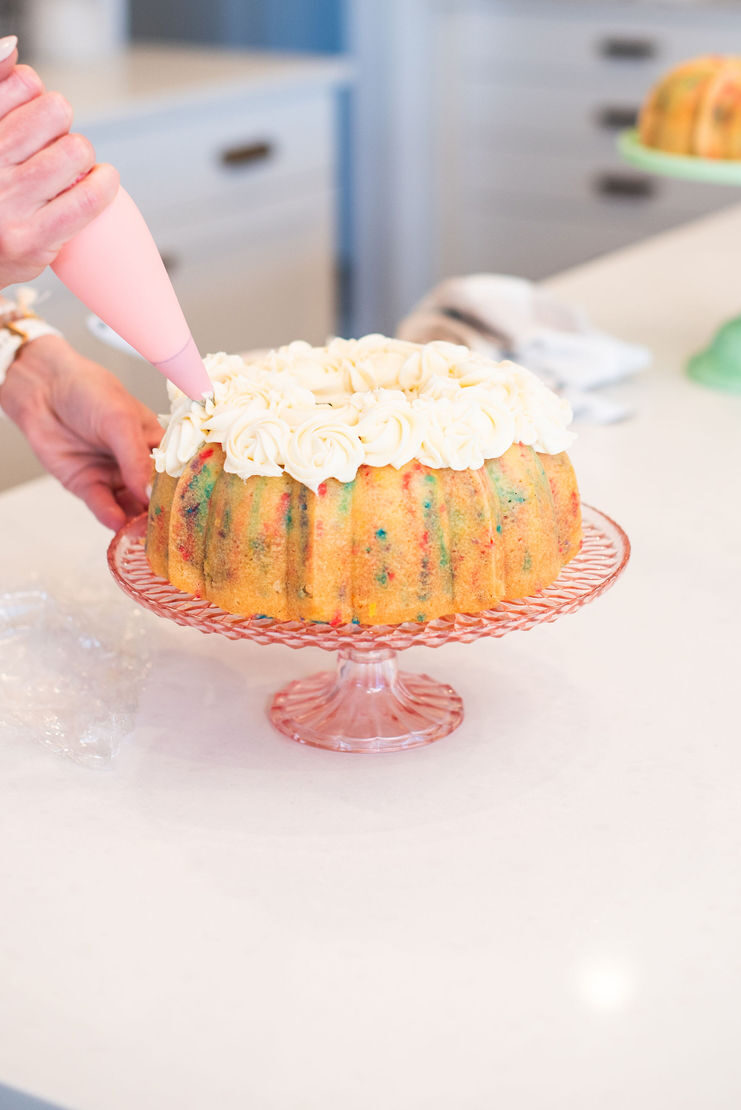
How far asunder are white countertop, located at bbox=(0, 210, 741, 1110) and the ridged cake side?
114 millimetres

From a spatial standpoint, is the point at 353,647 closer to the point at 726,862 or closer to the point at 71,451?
the point at 726,862

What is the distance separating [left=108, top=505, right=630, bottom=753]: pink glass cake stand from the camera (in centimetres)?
77

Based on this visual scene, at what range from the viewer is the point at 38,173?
743mm

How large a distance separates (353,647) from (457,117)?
12.6 ft

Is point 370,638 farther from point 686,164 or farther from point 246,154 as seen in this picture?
point 246,154

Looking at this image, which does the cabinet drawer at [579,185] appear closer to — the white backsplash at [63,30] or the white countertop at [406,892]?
the white backsplash at [63,30]

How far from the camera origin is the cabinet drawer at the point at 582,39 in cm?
386

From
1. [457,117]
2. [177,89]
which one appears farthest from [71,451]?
[457,117]

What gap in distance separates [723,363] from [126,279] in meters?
0.99

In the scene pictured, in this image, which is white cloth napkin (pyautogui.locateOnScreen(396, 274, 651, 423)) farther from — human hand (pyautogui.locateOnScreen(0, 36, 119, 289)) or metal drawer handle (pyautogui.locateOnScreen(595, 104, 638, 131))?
metal drawer handle (pyautogui.locateOnScreen(595, 104, 638, 131))

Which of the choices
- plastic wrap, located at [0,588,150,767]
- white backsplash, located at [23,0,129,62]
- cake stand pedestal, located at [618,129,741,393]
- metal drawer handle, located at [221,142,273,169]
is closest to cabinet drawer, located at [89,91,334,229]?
metal drawer handle, located at [221,142,273,169]

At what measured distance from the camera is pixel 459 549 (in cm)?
77

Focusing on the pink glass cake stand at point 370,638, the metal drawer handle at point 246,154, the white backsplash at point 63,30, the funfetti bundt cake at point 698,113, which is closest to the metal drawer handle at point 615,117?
the metal drawer handle at point 246,154

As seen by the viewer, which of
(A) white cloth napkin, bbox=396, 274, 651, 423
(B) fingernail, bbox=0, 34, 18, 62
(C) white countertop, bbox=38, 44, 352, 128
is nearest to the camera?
(B) fingernail, bbox=0, 34, 18, 62
